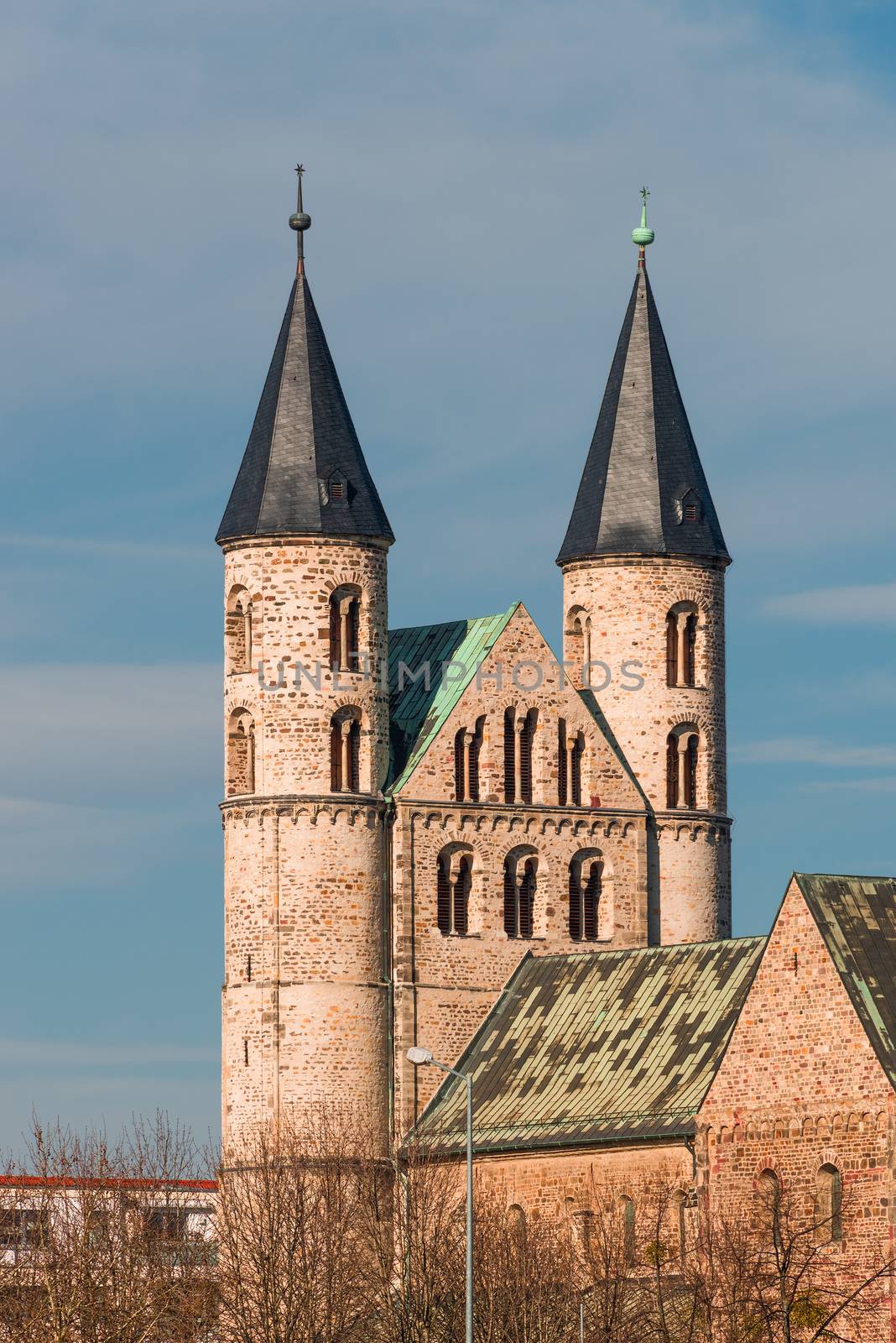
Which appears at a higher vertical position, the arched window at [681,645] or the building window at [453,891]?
the arched window at [681,645]

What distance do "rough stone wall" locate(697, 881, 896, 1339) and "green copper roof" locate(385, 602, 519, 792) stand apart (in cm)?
2240

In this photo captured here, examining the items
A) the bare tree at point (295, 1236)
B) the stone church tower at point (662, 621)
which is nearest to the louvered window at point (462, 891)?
the stone church tower at point (662, 621)

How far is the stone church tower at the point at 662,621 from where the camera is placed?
10738 centimetres

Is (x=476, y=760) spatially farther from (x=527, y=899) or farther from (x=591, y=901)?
(x=591, y=901)

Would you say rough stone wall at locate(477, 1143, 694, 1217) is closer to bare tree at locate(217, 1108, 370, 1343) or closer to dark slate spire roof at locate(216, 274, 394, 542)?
bare tree at locate(217, 1108, 370, 1343)

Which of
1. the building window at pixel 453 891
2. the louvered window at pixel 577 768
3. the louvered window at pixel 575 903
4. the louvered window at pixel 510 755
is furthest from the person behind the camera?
the louvered window at pixel 577 768

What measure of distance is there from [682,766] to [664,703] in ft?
6.01

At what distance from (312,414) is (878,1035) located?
2935 cm

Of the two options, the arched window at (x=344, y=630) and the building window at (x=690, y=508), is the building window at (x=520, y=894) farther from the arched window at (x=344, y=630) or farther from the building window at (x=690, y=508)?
the building window at (x=690, y=508)

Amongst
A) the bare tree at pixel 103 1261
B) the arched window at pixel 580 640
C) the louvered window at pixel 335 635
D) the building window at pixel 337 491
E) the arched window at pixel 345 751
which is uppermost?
the building window at pixel 337 491

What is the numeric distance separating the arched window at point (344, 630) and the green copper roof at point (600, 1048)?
9.04m

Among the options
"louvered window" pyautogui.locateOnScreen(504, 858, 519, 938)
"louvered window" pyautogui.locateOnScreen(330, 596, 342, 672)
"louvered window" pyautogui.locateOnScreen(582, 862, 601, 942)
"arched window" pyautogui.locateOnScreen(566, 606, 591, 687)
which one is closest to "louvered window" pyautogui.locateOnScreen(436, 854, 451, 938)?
"louvered window" pyautogui.locateOnScreen(504, 858, 519, 938)

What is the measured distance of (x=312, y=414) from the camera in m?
102

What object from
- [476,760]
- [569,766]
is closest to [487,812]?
[476,760]
